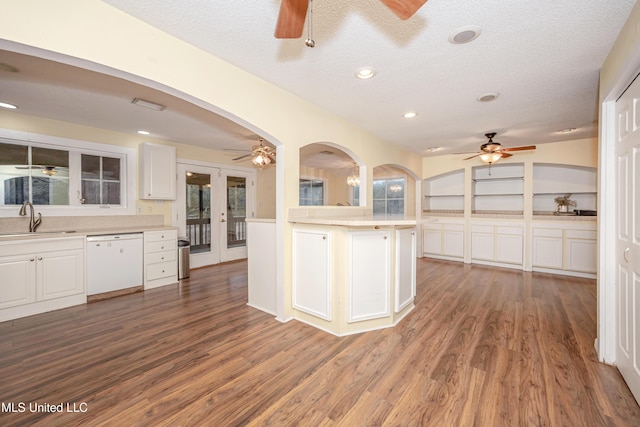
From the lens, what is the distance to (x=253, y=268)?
3.35m

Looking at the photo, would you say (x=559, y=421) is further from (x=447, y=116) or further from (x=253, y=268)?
(x=447, y=116)

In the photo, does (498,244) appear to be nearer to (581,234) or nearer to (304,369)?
(581,234)

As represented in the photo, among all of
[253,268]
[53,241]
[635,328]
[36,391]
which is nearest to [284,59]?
[253,268]

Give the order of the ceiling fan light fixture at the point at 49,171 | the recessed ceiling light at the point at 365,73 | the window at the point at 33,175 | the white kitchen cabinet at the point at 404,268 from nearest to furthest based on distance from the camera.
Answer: the recessed ceiling light at the point at 365,73 < the white kitchen cabinet at the point at 404,268 < the window at the point at 33,175 < the ceiling fan light fixture at the point at 49,171

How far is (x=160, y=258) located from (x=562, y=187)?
7832 mm

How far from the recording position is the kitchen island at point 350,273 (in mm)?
2650

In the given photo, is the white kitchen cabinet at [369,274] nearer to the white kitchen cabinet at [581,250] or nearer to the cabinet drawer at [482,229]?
the cabinet drawer at [482,229]

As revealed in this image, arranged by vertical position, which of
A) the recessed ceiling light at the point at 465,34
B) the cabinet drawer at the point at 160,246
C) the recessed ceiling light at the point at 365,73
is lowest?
the cabinet drawer at the point at 160,246

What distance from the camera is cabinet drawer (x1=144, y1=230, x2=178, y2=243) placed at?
4119 mm

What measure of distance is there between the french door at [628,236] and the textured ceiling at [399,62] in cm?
64

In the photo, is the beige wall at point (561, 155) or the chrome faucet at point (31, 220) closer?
the chrome faucet at point (31, 220)

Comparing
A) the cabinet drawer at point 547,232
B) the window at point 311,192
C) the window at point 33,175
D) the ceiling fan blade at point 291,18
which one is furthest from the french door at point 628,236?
the window at point 311,192

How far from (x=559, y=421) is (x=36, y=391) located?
3.43m

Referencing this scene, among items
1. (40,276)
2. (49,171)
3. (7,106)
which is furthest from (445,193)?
(7,106)
